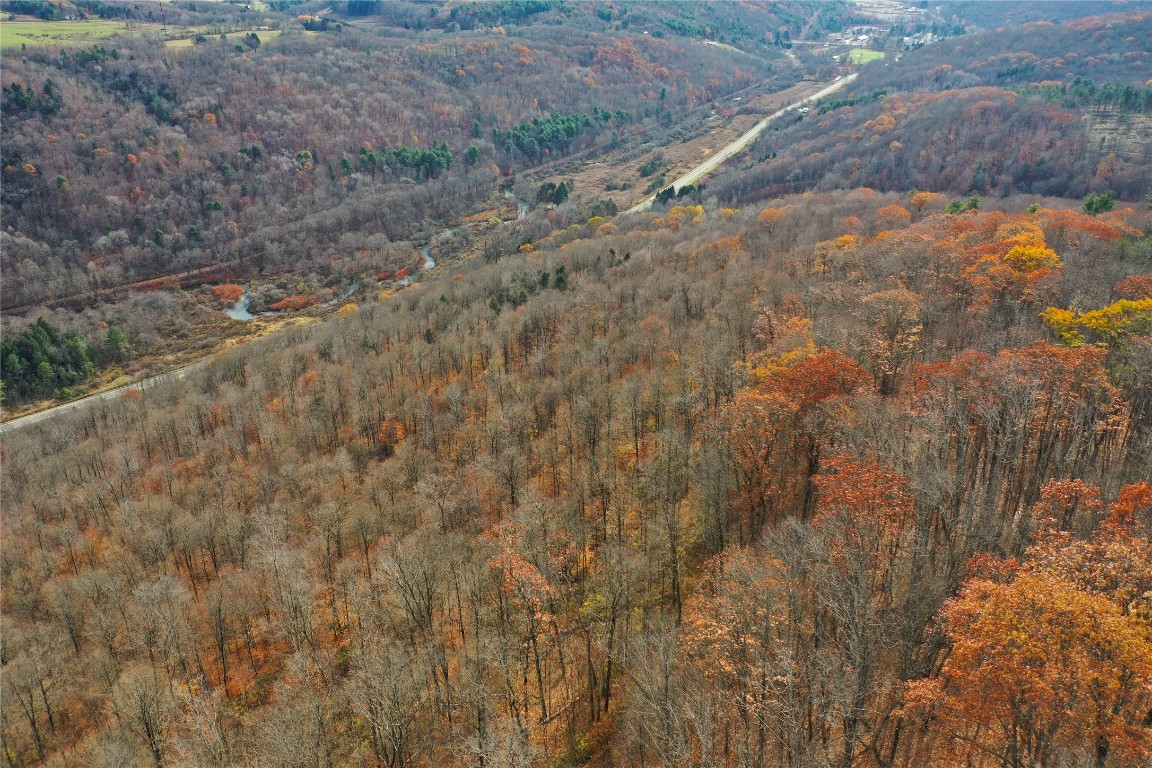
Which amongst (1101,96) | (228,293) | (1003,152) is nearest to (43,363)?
(228,293)

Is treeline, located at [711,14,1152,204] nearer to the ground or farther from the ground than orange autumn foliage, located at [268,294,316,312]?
farther from the ground

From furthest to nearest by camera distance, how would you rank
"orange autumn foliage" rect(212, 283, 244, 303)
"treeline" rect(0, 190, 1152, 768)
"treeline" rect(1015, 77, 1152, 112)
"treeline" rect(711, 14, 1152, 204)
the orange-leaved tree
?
"orange autumn foliage" rect(212, 283, 244, 303) < "treeline" rect(1015, 77, 1152, 112) < "treeline" rect(711, 14, 1152, 204) < "treeline" rect(0, 190, 1152, 768) < the orange-leaved tree

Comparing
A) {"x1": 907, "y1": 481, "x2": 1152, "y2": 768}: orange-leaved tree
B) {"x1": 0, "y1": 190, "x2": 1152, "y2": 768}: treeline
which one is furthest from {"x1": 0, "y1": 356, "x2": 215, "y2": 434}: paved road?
{"x1": 907, "y1": 481, "x2": 1152, "y2": 768}: orange-leaved tree

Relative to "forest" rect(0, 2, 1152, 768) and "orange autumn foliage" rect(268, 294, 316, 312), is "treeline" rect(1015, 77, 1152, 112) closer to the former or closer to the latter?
"forest" rect(0, 2, 1152, 768)

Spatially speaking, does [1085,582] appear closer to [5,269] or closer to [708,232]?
[708,232]

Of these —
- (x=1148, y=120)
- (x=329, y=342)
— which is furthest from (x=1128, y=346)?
(x=1148, y=120)

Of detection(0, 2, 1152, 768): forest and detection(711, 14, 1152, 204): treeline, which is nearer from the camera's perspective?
detection(0, 2, 1152, 768): forest

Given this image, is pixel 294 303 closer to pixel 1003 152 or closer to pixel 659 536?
pixel 659 536

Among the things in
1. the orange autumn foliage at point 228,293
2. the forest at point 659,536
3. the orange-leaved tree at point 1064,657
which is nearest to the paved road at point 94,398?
the forest at point 659,536
